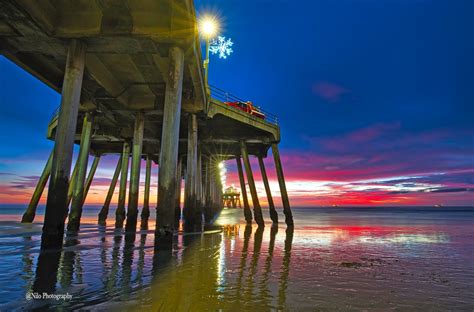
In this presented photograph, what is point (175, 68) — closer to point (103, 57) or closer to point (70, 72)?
point (70, 72)

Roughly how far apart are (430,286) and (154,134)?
63.4 feet

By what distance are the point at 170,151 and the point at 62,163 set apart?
9.64 ft

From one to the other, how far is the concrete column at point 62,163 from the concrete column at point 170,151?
2.55 meters

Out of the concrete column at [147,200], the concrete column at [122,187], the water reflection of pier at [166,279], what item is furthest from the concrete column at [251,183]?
the water reflection of pier at [166,279]

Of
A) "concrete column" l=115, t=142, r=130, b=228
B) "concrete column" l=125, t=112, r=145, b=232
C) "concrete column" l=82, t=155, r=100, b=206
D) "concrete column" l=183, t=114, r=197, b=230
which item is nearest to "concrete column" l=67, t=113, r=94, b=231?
"concrete column" l=125, t=112, r=145, b=232

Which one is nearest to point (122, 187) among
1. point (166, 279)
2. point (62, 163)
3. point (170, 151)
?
point (62, 163)

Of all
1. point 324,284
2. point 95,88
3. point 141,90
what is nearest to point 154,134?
point 141,90

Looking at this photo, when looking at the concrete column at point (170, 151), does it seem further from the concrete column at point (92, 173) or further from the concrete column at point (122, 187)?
the concrete column at point (92, 173)

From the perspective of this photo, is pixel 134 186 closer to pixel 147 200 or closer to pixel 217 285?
pixel 147 200

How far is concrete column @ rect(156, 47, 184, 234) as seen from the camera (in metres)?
7.89

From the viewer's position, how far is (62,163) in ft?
24.8

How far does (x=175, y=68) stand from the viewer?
890cm

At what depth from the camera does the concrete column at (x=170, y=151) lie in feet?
25.9

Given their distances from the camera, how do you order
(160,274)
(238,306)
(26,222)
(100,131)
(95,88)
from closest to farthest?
(238,306) → (160,274) → (95,88) → (26,222) → (100,131)
